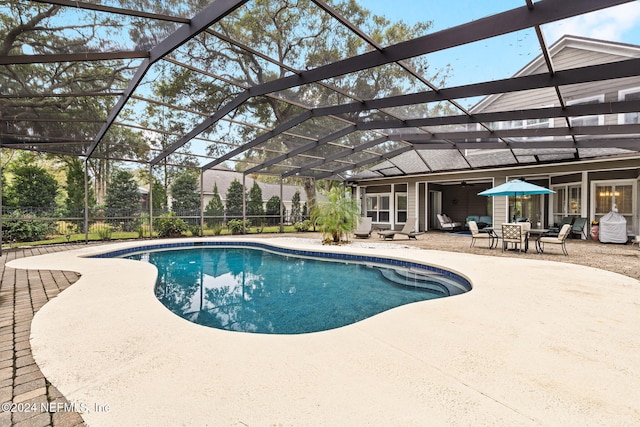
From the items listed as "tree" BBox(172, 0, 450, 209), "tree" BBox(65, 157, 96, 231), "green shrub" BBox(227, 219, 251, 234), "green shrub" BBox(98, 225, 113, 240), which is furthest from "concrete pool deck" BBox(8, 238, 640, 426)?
"tree" BBox(65, 157, 96, 231)

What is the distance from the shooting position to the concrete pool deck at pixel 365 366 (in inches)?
69.8

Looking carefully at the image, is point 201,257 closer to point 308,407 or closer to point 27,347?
point 27,347

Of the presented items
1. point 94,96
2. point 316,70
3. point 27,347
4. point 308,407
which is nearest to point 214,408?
point 308,407

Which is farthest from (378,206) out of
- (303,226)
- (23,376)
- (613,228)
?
(23,376)

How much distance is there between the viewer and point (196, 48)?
5547mm

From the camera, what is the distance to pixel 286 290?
5.69 m

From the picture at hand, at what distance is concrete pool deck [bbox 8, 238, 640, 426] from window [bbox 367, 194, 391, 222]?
13.6 meters

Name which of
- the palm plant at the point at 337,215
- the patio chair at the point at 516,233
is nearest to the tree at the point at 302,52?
the palm plant at the point at 337,215

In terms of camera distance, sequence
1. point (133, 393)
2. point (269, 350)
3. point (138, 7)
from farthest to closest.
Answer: point (138, 7), point (269, 350), point (133, 393)

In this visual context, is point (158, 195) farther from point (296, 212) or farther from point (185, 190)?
point (296, 212)

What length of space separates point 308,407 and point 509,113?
25.1ft

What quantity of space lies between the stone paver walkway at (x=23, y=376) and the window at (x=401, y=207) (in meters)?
14.7

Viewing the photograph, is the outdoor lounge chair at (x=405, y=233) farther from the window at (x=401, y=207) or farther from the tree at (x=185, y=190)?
the tree at (x=185, y=190)

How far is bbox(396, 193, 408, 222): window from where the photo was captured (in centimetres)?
1666
